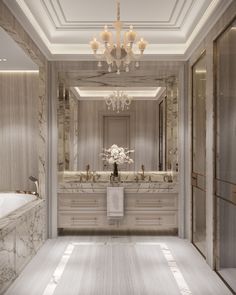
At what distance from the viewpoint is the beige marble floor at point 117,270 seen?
316 cm

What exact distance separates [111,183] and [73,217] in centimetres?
75

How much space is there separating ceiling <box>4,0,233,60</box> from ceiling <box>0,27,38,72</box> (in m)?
0.23

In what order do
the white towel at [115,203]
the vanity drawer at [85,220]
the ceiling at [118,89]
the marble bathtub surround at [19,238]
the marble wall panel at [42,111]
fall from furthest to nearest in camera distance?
the ceiling at [118,89]
the vanity drawer at [85,220]
the white towel at [115,203]
the marble wall panel at [42,111]
the marble bathtub surround at [19,238]

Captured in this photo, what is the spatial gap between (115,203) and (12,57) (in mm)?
2415

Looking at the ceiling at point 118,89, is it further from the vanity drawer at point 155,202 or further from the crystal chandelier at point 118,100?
the vanity drawer at point 155,202

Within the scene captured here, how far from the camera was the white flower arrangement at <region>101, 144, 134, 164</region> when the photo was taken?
17.7ft

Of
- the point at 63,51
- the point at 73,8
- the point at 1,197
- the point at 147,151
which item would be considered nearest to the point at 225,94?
the point at 73,8

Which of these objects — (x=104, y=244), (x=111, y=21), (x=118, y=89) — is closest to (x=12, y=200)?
(x=104, y=244)

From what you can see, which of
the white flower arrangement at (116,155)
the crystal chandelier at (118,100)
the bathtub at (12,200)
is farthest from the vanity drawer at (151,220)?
the crystal chandelier at (118,100)

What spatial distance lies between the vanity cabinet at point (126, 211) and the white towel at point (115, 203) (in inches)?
4.6

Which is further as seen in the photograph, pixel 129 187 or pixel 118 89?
pixel 118 89

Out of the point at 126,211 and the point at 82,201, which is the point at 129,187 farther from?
the point at 82,201

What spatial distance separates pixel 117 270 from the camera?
144 inches

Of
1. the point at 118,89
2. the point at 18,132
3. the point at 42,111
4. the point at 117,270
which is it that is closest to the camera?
the point at 117,270
